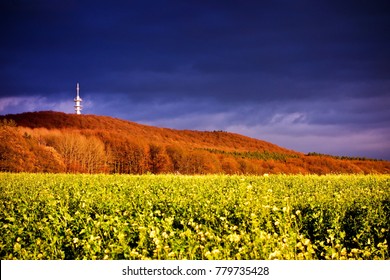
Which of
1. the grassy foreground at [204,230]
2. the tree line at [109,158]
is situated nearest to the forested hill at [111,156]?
the tree line at [109,158]

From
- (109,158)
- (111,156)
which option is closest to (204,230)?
(109,158)

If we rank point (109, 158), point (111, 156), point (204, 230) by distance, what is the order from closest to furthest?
point (204, 230), point (109, 158), point (111, 156)

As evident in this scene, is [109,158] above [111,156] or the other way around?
the other way around

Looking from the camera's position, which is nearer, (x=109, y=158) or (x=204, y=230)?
(x=204, y=230)

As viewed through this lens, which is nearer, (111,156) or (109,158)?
(109,158)

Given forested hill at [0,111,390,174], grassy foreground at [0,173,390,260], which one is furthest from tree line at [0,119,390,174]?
grassy foreground at [0,173,390,260]

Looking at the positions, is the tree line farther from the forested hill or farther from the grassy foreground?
the grassy foreground

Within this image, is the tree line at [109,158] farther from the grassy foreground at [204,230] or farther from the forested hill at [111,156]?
the grassy foreground at [204,230]

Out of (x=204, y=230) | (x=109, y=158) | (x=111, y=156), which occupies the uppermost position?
(x=111, y=156)

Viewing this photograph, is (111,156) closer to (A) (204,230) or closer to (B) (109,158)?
(B) (109,158)

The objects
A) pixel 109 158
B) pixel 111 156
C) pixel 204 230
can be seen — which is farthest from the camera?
pixel 111 156

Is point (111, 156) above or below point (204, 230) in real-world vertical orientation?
above

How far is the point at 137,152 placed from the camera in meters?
32.5
